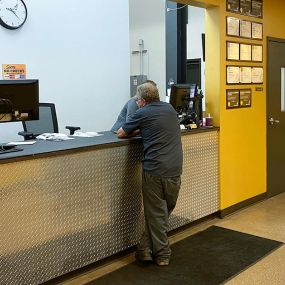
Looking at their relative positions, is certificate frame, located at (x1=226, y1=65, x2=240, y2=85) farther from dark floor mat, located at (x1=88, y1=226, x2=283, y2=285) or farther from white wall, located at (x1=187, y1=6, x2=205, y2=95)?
white wall, located at (x1=187, y1=6, x2=205, y2=95)

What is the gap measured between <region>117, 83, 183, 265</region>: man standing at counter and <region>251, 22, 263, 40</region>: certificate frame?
83.3 inches

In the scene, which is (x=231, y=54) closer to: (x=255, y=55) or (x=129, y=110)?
(x=255, y=55)

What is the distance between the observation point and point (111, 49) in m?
6.43

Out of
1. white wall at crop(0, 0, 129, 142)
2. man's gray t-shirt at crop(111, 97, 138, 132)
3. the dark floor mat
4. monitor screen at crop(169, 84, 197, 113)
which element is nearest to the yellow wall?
monitor screen at crop(169, 84, 197, 113)

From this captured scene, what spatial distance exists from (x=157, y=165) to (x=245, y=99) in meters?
2.04

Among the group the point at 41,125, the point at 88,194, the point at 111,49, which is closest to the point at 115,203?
the point at 88,194

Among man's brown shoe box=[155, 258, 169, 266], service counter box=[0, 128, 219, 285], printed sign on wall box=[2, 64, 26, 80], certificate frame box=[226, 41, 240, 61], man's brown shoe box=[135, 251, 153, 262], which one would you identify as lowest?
man's brown shoe box=[155, 258, 169, 266]

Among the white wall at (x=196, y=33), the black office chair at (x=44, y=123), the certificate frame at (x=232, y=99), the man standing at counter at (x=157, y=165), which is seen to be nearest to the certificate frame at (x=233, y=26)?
the certificate frame at (x=232, y=99)

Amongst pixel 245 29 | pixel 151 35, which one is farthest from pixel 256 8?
pixel 151 35

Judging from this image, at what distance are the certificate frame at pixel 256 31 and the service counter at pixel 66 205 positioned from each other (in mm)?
1804

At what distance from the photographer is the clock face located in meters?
5.12

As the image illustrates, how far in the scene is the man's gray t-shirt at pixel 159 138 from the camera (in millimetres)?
3281

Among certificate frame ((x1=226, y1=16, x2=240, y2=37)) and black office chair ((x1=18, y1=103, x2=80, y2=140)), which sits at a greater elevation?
certificate frame ((x1=226, y1=16, x2=240, y2=37))

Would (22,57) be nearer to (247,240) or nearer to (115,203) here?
(115,203)
